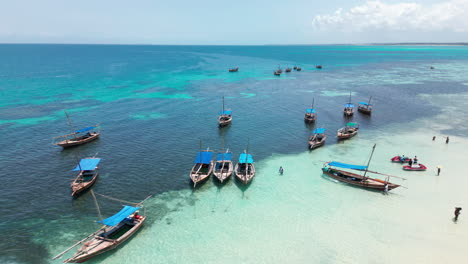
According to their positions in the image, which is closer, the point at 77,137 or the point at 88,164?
the point at 88,164

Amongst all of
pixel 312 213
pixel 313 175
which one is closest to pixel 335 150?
pixel 313 175

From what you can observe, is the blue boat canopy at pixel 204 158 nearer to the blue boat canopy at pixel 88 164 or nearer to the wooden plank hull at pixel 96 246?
the wooden plank hull at pixel 96 246

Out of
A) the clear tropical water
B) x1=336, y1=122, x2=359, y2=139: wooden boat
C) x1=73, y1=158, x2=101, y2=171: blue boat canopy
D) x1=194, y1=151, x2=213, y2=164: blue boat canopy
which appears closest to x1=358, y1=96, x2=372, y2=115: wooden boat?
the clear tropical water

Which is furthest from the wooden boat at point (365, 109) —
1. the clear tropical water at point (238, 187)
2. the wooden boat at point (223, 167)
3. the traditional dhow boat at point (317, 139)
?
the wooden boat at point (223, 167)

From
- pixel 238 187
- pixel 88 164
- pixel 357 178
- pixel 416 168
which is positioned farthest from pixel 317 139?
pixel 88 164

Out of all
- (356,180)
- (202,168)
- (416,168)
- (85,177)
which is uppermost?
(416,168)

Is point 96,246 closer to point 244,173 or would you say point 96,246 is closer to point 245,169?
point 244,173
